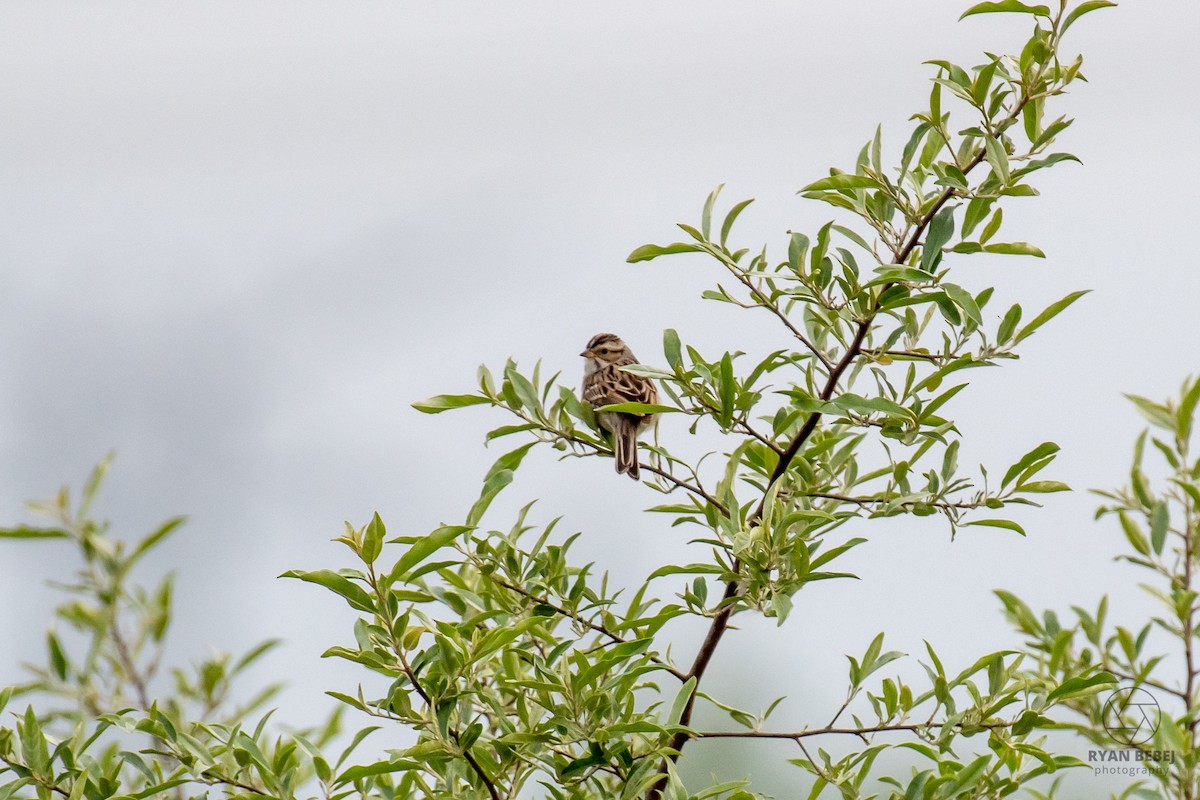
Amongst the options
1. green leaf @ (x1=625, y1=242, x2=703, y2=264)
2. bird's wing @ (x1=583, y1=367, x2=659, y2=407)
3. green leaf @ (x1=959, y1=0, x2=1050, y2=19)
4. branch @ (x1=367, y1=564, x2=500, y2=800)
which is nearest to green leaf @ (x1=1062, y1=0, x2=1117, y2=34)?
green leaf @ (x1=959, y1=0, x2=1050, y2=19)

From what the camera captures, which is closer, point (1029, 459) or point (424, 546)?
point (424, 546)

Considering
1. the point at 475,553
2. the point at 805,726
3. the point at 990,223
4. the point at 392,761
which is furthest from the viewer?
the point at 475,553

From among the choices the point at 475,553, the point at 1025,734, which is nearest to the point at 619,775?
the point at 475,553

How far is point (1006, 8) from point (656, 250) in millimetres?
→ 942

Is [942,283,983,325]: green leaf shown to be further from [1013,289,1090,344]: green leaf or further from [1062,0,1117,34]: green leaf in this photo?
[1062,0,1117,34]: green leaf

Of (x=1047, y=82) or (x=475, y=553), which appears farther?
(x=475, y=553)

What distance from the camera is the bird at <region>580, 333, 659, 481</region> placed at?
11.3ft

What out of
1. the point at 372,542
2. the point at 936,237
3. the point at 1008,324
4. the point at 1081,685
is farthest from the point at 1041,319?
the point at 372,542

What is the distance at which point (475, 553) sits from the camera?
3309 mm

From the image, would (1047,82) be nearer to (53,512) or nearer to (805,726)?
(805,726)

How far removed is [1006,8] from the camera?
8.90 feet

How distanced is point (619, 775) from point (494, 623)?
0.68 metres

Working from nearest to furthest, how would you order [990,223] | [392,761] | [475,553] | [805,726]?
[392,761], [990,223], [805,726], [475,553]

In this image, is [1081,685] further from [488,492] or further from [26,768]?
[26,768]
